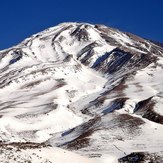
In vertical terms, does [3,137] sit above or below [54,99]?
below

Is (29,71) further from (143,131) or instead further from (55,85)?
(143,131)

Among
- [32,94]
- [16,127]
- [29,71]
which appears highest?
[29,71]

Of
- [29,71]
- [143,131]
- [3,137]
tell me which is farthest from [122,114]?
[29,71]

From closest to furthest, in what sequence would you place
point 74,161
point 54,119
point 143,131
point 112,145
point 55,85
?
point 74,161
point 112,145
point 143,131
point 54,119
point 55,85

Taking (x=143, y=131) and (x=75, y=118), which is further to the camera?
(x=75, y=118)

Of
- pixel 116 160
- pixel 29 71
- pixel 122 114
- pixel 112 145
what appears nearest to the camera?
pixel 116 160

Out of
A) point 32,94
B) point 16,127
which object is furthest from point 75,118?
point 32,94
